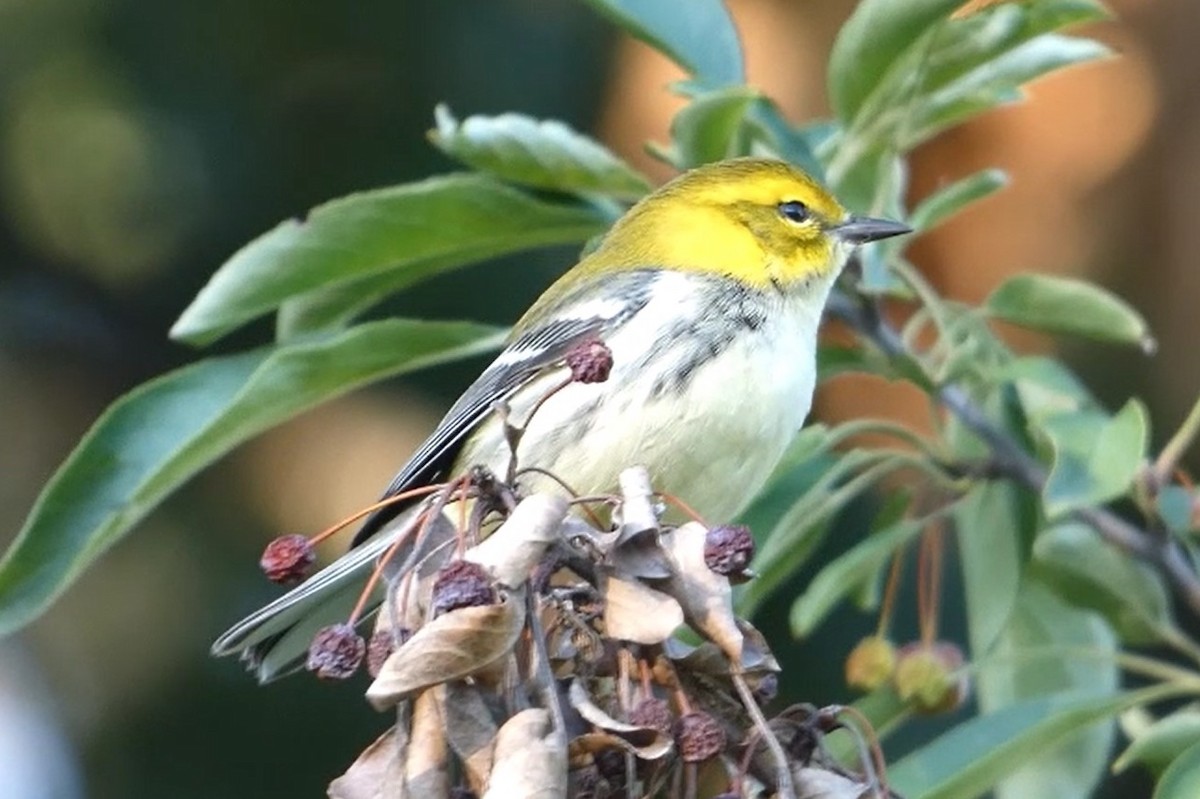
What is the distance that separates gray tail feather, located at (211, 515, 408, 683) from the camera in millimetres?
2123

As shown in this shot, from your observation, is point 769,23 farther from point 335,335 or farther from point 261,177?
point 335,335

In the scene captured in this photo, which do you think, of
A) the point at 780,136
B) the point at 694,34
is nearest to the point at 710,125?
the point at 780,136

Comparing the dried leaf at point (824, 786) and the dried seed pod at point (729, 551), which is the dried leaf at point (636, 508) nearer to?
the dried seed pod at point (729, 551)

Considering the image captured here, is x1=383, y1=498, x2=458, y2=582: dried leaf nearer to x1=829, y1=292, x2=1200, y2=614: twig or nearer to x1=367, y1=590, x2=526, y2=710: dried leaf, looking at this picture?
x1=367, y1=590, x2=526, y2=710: dried leaf

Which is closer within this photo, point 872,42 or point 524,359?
point 872,42

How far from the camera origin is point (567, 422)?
238 cm

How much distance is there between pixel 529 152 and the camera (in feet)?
7.86

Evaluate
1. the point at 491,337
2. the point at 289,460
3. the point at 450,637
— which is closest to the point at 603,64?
the point at 289,460

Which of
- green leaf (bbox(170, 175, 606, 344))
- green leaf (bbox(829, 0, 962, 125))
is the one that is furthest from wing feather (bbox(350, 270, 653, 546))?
green leaf (bbox(829, 0, 962, 125))

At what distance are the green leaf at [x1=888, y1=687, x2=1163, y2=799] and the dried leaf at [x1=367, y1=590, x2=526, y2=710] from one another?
1020 mm

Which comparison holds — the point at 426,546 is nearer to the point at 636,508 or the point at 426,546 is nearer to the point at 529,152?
the point at 636,508

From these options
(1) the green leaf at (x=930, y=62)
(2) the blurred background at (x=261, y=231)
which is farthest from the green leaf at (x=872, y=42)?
(2) the blurred background at (x=261, y=231)

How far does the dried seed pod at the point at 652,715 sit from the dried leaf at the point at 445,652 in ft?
0.33

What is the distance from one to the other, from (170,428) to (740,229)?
83 centimetres
